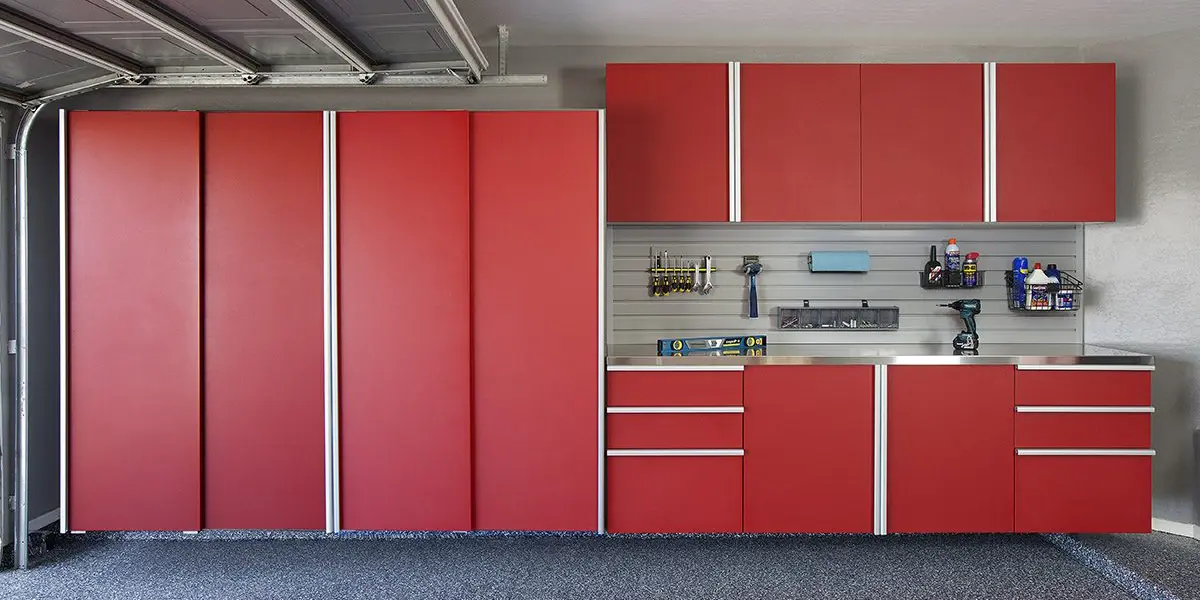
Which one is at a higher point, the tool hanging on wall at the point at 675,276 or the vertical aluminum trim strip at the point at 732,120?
the vertical aluminum trim strip at the point at 732,120

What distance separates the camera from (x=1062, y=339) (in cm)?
403

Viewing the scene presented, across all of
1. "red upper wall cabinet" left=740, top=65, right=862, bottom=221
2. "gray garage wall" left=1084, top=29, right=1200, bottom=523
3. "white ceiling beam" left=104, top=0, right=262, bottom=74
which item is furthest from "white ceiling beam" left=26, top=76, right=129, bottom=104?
"gray garage wall" left=1084, top=29, right=1200, bottom=523

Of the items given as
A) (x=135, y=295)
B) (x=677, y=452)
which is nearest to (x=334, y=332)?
(x=135, y=295)

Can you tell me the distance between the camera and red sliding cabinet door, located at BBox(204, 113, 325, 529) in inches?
130

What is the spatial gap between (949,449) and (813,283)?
116cm

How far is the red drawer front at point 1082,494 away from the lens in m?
3.38

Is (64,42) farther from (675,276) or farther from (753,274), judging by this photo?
(753,274)

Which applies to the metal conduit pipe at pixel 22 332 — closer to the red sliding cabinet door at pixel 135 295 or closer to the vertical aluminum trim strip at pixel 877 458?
the red sliding cabinet door at pixel 135 295

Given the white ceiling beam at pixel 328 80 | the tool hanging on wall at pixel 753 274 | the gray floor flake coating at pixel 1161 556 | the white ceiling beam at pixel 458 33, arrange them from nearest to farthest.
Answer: the white ceiling beam at pixel 458 33 → the gray floor flake coating at pixel 1161 556 → the white ceiling beam at pixel 328 80 → the tool hanging on wall at pixel 753 274

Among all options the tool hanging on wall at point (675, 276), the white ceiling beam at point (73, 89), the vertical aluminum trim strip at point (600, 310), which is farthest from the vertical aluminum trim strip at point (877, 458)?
the white ceiling beam at point (73, 89)

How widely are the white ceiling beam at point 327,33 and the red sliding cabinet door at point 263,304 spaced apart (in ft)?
1.20

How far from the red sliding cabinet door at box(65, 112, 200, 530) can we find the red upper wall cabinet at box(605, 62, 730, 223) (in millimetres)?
2086

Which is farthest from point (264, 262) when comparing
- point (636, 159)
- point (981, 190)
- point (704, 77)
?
point (981, 190)

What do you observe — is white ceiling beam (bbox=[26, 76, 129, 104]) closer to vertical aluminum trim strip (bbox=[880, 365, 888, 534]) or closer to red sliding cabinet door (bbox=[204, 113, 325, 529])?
red sliding cabinet door (bbox=[204, 113, 325, 529])
